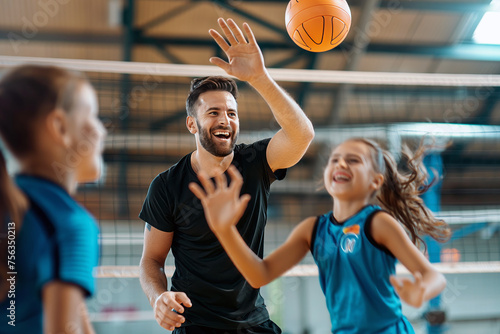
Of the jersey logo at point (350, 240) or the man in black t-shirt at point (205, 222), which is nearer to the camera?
the jersey logo at point (350, 240)

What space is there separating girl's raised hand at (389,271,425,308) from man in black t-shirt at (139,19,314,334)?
0.97 metres

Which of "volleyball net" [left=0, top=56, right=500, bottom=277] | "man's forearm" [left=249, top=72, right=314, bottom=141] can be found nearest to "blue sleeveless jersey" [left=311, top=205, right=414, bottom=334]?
"man's forearm" [left=249, top=72, right=314, bottom=141]

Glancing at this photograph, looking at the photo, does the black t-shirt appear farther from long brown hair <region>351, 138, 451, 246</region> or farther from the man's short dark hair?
long brown hair <region>351, 138, 451, 246</region>

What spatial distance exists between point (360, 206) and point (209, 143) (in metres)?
0.89

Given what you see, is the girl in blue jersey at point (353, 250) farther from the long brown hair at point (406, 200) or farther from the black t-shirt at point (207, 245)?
the black t-shirt at point (207, 245)

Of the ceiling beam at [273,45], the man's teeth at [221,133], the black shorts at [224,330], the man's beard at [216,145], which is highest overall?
the ceiling beam at [273,45]

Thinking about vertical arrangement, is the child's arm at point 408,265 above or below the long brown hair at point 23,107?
below

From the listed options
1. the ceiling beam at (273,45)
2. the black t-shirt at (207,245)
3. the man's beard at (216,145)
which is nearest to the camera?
the black t-shirt at (207,245)

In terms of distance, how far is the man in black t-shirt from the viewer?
2.41 m

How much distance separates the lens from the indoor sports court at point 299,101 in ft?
30.5

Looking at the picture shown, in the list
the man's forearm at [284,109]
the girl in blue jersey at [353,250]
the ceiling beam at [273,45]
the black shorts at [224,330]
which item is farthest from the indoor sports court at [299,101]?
the girl in blue jersey at [353,250]

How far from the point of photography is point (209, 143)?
8.46 feet

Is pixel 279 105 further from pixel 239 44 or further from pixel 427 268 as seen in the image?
pixel 427 268

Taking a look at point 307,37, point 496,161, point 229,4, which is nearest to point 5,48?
point 229,4
